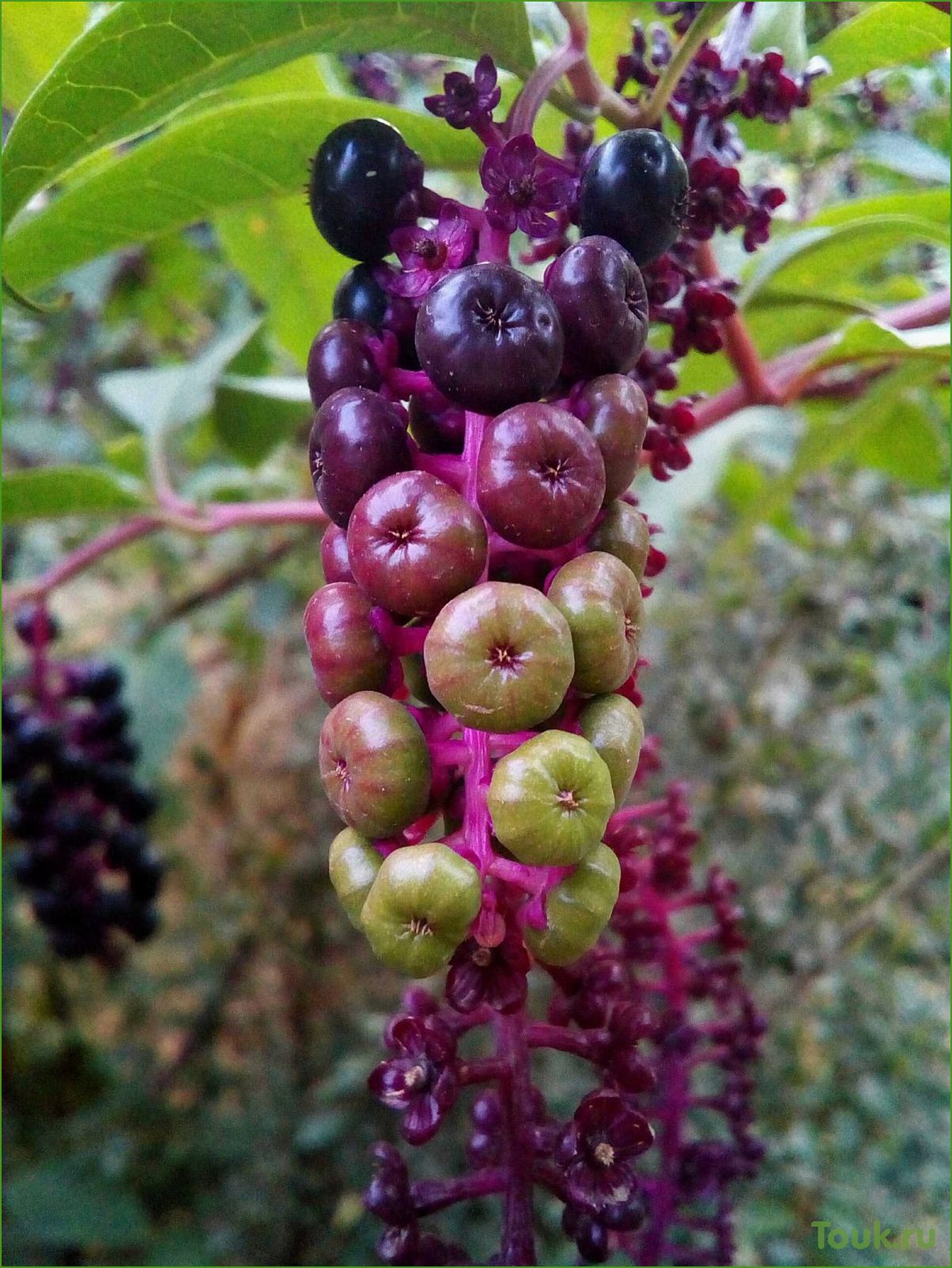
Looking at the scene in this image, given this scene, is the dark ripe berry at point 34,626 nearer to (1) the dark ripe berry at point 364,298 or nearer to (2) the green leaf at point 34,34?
(2) the green leaf at point 34,34

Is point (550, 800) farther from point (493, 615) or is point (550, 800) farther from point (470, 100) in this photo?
point (470, 100)

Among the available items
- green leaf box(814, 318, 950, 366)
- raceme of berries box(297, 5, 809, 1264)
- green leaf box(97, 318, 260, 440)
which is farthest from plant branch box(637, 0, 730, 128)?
green leaf box(97, 318, 260, 440)

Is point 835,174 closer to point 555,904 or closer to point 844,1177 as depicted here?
point 844,1177

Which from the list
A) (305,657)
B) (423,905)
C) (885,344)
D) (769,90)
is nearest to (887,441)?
(885,344)

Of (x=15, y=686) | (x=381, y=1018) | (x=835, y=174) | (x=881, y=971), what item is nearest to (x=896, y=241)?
(x=835, y=174)

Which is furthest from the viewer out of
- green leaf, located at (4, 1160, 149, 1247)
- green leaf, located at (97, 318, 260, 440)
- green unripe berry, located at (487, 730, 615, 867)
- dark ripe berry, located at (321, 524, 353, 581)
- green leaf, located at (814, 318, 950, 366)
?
green leaf, located at (4, 1160, 149, 1247)

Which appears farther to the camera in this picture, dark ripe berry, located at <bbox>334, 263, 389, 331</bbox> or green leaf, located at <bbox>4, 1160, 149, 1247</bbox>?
green leaf, located at <bbox>4, 1160, 149, 1247</bbox>

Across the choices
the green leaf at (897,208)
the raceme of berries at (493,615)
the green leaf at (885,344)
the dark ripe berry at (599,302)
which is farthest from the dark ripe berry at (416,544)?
the green leaf at (897,208)

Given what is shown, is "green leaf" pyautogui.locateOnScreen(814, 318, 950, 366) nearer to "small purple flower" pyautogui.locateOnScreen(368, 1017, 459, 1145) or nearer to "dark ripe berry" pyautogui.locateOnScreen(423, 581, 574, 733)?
"dark ripe berry" pyautogui.locateOnScreen(423, 581, 574, 733)
